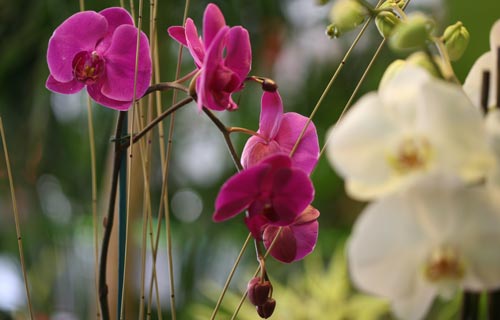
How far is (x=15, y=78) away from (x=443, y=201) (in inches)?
63.5

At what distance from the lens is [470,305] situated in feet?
0.87

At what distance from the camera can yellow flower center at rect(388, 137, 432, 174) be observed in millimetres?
243

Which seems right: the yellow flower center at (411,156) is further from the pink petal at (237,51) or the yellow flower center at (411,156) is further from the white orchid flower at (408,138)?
the pink petal at (237,51)

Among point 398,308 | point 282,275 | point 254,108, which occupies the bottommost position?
point 282,275

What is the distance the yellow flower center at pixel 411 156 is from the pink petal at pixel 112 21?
194 millimetres

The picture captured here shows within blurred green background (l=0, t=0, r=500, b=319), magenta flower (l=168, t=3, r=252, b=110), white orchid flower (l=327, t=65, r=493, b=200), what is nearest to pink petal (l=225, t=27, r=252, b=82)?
magenta flower (l=168, t=3, r=252, b=110)

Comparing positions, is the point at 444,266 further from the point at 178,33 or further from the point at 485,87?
the point at 178,33

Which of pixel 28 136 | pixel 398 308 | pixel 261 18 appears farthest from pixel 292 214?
pixel 28 136

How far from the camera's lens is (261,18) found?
1.71 m

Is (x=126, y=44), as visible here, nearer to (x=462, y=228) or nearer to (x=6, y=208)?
(x=462, y=228)

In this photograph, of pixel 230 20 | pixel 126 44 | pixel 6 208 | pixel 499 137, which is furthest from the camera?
pixel 6 208

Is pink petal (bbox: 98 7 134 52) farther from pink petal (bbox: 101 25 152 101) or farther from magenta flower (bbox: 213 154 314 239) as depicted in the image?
magenta flower (bbox: 213 154 314 239)

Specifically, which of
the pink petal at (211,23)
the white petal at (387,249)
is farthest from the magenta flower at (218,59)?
the white petal at (387,249)

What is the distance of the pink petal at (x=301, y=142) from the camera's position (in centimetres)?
37
